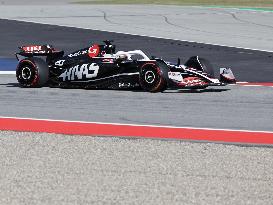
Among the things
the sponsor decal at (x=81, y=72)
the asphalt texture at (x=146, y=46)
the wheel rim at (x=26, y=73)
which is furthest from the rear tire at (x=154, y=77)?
the asphalt texture at (x=146, y=46)

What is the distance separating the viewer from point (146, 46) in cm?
2552

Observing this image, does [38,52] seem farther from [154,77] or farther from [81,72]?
[154,77]

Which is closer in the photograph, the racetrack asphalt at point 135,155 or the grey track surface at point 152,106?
the racetrack asphalt at point 135,155

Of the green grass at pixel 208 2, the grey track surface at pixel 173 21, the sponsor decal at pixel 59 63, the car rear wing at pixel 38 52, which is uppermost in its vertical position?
the car rear wing at pixel 38 52

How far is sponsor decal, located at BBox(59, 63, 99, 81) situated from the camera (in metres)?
15.5

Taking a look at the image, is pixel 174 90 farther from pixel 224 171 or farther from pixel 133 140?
pixel 224 171

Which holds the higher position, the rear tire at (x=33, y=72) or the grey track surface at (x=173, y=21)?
the rear tire at (x=33, y=72)

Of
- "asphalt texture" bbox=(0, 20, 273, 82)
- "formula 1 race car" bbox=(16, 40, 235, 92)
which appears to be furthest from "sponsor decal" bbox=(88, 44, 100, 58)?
"asphalt texture" bbox=(0, 20, 273, 82)

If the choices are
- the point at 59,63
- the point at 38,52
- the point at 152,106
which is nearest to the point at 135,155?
the point at 152,106

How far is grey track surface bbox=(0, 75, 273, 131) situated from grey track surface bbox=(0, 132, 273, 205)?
1.69 m

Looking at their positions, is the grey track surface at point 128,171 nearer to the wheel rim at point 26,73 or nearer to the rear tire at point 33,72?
the rear tire at point 33,72

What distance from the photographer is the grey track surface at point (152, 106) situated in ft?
41.5

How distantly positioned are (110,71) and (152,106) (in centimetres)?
177

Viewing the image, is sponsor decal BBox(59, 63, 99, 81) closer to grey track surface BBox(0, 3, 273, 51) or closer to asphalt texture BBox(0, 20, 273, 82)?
asphalt texture BBox(0, 20, 273, 82)
